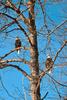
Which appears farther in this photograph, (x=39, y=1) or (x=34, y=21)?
Result: (x=34, y=21)

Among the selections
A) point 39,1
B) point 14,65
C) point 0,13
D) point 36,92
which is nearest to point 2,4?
point 0,13

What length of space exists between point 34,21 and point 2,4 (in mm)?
1012

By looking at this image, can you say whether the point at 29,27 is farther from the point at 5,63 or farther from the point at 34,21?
the point at 5,63

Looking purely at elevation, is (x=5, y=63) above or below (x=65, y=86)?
above

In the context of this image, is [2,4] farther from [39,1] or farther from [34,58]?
[34,58]

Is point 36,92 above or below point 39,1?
below

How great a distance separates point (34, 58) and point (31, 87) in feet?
1.99

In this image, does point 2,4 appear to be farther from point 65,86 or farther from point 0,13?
point 65,86

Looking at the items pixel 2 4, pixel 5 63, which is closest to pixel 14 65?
pixel 5 63

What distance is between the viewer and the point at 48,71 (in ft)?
26.0

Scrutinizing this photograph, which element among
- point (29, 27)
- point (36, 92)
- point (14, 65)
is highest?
point (29, 27)

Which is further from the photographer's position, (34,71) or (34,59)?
(34,59)

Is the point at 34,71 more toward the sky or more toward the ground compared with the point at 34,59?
more toward the ground

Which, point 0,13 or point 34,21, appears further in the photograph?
point 34,21
